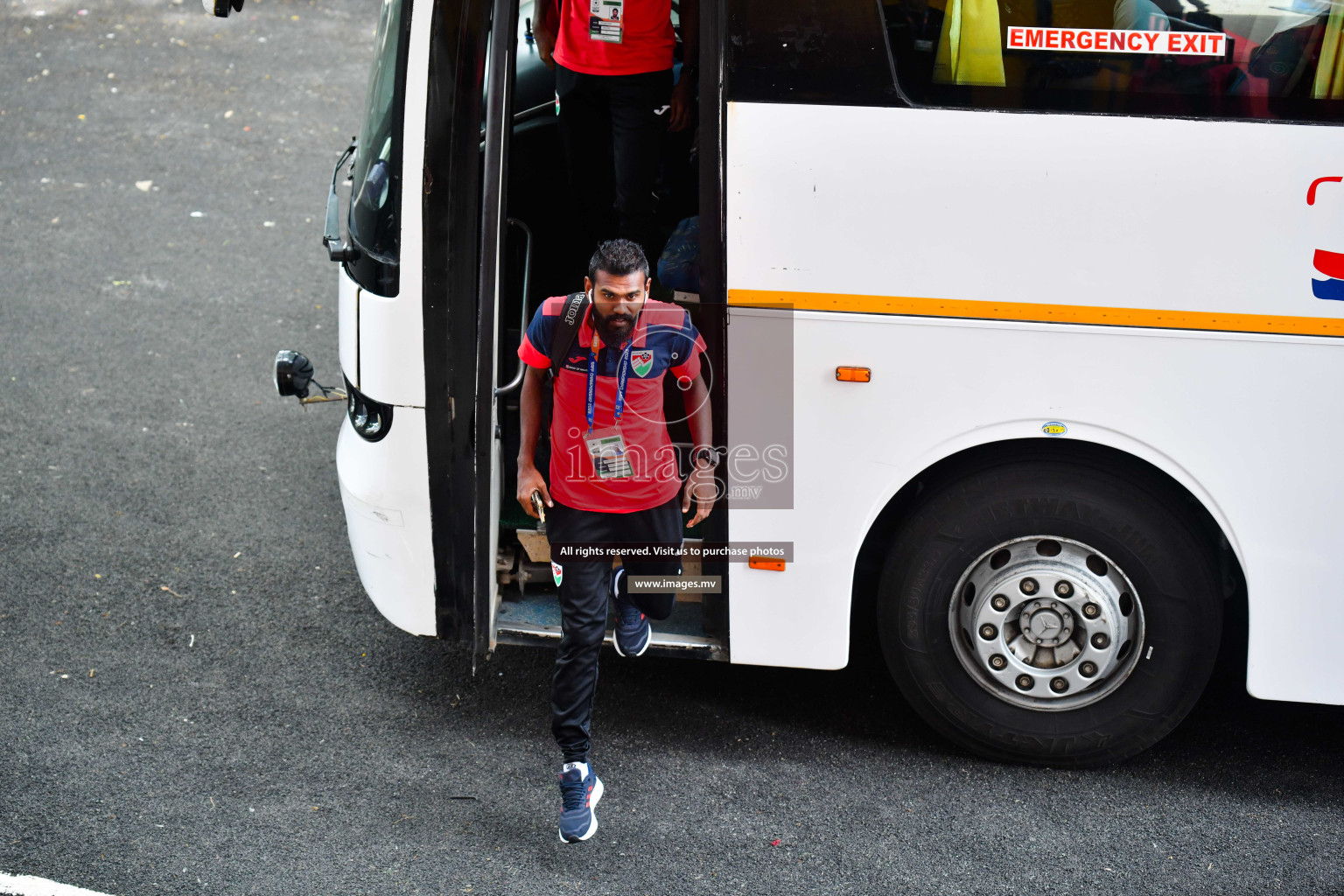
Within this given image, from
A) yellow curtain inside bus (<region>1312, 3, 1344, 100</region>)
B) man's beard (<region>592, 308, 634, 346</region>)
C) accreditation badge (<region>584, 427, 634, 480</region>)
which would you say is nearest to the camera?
yellow curtain inside bus (<region>1312, 3, 1344, 100</region>)

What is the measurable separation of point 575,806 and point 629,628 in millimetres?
601

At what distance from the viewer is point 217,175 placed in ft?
29.7

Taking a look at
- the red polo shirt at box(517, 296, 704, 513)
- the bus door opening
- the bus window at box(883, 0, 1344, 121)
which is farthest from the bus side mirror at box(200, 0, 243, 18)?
the bus window at box(883, 0, 1344, 121)

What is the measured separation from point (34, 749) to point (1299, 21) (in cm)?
453

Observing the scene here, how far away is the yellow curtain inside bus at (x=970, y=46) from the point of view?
342 centimetres

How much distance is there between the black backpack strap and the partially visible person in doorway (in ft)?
4.28

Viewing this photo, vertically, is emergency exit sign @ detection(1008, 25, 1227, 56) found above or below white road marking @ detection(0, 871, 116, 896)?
above

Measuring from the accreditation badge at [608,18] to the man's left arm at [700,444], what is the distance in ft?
4.73

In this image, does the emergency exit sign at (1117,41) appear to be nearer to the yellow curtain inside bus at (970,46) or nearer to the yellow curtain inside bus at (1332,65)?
the yellow curtain inside bus at (970,46)

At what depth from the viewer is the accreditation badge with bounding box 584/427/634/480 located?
3637 mm

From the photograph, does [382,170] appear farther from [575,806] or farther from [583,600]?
[575,806]

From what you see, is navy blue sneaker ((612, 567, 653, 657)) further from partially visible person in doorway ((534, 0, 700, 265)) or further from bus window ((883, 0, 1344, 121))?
bus window ((883, 0, 1344, 121))

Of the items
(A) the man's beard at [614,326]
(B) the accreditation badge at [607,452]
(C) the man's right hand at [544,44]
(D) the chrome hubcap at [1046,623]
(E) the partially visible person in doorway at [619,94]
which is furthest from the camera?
(C) the man's right hand at [544,44]

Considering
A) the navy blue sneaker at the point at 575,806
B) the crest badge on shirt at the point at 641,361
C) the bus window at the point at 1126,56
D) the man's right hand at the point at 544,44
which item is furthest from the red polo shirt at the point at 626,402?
the man's right hand at the point at 544,44
